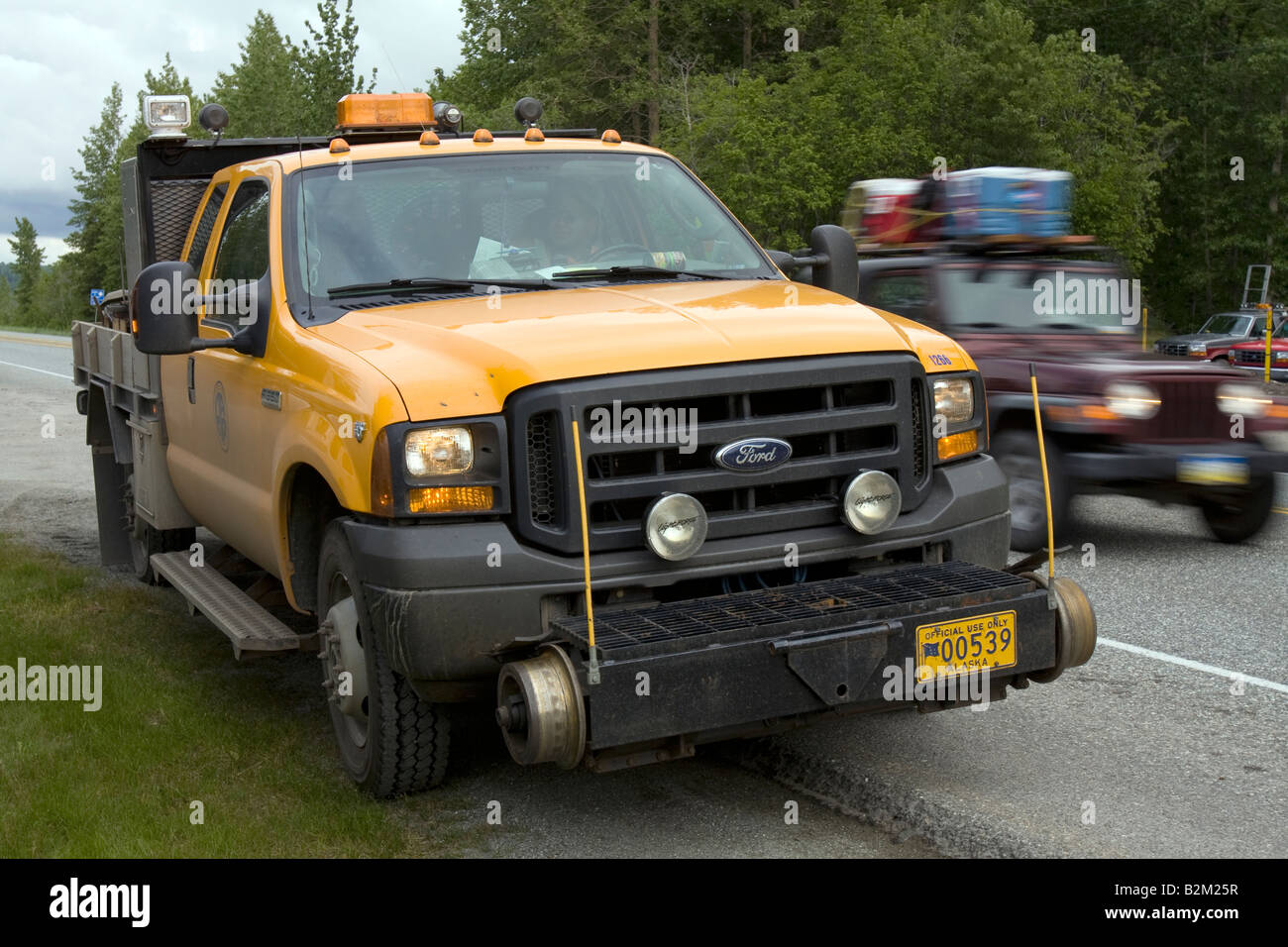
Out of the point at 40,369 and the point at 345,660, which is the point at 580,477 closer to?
the point at 345,660

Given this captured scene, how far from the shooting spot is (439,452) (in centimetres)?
447

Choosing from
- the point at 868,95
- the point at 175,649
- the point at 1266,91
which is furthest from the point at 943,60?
the point at 175,649

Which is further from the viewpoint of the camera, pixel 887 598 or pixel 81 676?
pixel 81 676

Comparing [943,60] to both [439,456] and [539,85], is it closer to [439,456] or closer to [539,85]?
[539,85]

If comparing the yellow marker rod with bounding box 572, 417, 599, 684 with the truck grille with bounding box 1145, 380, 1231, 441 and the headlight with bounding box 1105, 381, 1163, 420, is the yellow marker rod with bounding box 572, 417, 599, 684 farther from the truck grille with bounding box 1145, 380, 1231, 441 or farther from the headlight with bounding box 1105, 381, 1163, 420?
the truck grille with bounding box 1145, 380, 1231, 441

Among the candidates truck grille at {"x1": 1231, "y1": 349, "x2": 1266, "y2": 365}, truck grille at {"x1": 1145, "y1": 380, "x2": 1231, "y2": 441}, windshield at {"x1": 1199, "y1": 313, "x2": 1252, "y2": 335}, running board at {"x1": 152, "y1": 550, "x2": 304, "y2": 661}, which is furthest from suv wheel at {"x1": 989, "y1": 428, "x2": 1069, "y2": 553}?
windshield at {"x1": 1199, "y1": 313, "x2": 1252, "y2": 335}

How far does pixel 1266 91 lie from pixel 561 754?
169 ft

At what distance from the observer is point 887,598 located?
4.47m

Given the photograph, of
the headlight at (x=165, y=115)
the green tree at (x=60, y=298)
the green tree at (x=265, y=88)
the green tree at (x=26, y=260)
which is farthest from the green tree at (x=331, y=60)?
the green tree at (x=26, y=260)

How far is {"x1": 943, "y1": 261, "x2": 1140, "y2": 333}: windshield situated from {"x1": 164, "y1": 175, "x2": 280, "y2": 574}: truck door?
5220 mm

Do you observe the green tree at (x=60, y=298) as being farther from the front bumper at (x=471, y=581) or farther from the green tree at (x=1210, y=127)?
the front bumper at (x=471, y=581)

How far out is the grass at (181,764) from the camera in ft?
15.3

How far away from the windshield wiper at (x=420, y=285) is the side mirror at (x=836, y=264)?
4.24 feet

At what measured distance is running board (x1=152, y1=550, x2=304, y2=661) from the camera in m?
5.50
